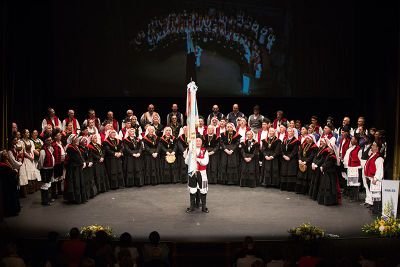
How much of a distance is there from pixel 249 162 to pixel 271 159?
0.55 m

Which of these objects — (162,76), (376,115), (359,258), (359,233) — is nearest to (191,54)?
(162,76)

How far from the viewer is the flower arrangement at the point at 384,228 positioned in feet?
37.9

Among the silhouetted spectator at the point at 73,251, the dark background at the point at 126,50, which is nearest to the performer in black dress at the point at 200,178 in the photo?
the silhouetted spectator at the point at 73,251

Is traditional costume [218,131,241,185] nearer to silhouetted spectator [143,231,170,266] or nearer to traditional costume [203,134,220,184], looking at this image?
traditional costume [203,134,220,184]

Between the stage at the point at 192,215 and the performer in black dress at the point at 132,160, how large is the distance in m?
0.55

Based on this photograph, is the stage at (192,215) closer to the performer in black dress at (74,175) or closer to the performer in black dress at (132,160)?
the performer in black dress at (74,175)

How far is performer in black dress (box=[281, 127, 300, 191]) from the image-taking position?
15789mm

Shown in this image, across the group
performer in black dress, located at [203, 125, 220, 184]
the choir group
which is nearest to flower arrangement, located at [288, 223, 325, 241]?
the choir group

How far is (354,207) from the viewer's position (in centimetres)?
1410

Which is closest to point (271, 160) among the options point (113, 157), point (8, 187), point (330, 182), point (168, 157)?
point (330, 182)

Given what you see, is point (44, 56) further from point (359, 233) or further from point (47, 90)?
point (359, 233)

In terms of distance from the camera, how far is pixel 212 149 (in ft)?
53.8

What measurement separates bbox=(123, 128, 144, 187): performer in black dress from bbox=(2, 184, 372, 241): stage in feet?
1.79

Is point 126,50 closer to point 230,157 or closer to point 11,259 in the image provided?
point 230,157
